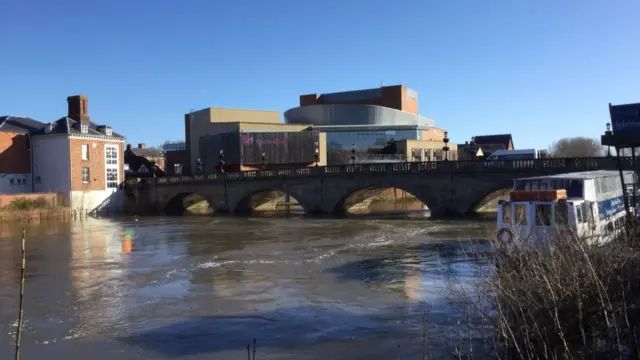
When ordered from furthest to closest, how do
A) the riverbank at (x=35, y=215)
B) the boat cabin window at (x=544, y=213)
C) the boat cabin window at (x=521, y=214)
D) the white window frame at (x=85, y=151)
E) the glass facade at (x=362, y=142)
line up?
the glass facade at (x=362, y=142), the white window frame at (x=85, y=151), the riverbank at (x=35, y=215), the boat cabin window at (x=521, y=214), the boat cabin window at (x=544, y=213)

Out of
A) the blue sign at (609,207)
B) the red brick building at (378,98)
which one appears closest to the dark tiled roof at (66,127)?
the blue sign at (609,207)

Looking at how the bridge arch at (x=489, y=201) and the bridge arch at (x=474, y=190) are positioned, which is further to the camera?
the bridge arch at (x=489, y=201)

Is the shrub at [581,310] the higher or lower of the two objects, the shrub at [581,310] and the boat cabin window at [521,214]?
the lower

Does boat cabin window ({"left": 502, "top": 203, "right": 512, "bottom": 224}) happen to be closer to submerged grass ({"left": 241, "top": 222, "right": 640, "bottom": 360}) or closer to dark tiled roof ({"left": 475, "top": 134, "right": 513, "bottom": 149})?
submerged grass ({"left": 241, "top": 222, "right": 640, "bottom": 360})

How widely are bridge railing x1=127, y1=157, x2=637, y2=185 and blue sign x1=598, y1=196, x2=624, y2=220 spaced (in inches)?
356

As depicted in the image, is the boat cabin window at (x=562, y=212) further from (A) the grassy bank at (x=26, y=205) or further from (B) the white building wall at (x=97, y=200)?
(B) the white building wall at (x=97, y=200)

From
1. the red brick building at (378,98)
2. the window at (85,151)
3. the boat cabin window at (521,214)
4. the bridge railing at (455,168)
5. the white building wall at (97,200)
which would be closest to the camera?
the boat cabin window at (521,214)

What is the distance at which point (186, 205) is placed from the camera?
247ft

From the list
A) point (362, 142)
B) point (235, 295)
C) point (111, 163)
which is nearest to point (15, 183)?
point (111, 163)

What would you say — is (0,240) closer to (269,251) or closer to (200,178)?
(269,251)

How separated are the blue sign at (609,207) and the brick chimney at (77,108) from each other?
59440 millimetres

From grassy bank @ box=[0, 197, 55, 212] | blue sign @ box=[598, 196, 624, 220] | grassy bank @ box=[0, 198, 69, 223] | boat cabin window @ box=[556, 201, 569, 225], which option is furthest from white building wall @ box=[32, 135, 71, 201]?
boat cabin window @ box=[556, 201, 569, 225]

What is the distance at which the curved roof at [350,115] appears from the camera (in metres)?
110

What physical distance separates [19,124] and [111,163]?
1086cm
